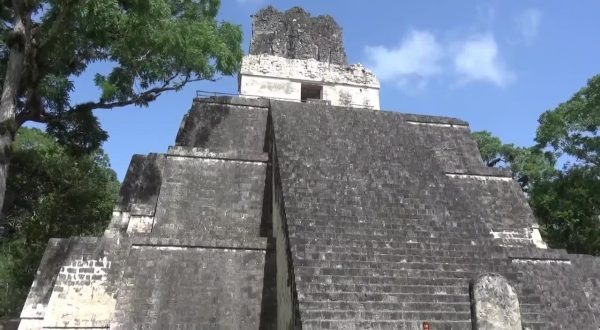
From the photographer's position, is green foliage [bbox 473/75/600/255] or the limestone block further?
green foliage [bbox 473/75/600/255]

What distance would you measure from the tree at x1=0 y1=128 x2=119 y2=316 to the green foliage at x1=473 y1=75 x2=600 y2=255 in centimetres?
1368

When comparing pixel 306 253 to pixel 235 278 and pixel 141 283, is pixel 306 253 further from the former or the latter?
pixel 141 283

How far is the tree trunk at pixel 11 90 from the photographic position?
6383mm

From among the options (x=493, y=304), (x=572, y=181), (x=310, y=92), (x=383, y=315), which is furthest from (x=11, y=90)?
(x=572, y=181)

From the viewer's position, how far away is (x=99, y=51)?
748cm

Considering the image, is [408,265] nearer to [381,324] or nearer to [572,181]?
[381,324]

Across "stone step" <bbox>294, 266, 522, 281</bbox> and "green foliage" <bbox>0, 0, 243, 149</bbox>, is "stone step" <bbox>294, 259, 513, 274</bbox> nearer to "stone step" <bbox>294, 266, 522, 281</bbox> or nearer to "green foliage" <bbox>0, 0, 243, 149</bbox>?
"stone step" <bbox>294, 266, 522, 281</bbox>

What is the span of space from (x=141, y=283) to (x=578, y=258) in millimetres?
7548

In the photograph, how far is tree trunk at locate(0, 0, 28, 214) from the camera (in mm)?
6383

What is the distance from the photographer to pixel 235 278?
6672mm

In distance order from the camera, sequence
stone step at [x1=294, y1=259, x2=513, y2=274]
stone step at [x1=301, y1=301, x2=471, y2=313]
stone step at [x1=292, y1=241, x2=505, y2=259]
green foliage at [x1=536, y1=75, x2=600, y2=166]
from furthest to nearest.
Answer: green foliage at [x1=536, y1=75, x2=600, y2=166]
stone step at [x1=292, y1=241, x2=505, y2=259]
stone step at [x1=294, y1=259, x2=513, y2=274]
stone step at [x1=301, y1=301, x2=471, y2=313]

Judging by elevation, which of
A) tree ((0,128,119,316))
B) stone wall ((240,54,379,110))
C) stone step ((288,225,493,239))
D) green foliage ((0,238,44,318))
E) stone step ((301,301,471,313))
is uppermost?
stone wall ((240,54,379,110))

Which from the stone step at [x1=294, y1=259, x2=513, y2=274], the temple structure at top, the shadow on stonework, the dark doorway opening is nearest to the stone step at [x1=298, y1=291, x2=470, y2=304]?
the stone step at [x1=294, y1=259, x2=513, y2=274]

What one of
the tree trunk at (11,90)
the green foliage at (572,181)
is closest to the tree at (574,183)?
the green foliage at (572,181)
